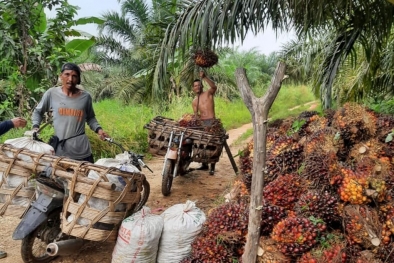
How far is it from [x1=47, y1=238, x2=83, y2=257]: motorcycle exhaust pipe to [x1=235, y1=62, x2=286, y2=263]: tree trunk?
139 cm

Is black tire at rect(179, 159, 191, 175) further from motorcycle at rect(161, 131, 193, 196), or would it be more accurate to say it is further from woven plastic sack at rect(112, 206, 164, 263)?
woven plastic sack at rect(112, 206, 164, 263)

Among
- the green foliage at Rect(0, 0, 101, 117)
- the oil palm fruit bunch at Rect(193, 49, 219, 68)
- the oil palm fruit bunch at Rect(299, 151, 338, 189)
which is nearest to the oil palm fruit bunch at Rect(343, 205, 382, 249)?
the oil palm fruit bunch at Rect(299, 151, 338, 189)

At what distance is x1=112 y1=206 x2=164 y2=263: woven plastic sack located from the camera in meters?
2.80

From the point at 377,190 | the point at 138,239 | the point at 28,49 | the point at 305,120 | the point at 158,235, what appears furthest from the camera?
the point at 28,49

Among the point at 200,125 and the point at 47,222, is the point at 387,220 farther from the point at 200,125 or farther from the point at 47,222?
the point at 200,125

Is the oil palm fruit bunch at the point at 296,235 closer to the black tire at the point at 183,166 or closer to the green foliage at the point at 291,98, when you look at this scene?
the black tire at the point at 183,166

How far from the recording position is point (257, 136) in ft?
7.82

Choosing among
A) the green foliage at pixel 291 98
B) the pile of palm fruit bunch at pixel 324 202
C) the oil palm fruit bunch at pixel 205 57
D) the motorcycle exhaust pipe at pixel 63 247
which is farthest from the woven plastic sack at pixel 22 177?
the green foliage at pixel 291 98

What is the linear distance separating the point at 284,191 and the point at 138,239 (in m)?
1.10

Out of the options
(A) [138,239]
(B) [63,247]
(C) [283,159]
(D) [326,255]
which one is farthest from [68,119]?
(D) [326,255]

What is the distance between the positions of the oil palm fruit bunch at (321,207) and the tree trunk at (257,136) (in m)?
0.44

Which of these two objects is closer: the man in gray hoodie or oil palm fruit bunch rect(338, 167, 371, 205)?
oil palm fruit bunch rect(338, 167, 371, 205)

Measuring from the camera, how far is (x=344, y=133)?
10.8 feet

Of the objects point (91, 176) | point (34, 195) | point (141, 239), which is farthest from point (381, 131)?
point (34, 195)
